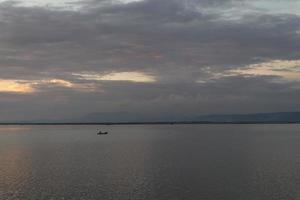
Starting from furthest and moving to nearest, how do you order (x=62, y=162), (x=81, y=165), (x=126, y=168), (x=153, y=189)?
(x=62, y=162)
(x=81, y=165)
(x=126, y=168)
(x=153, y=189)

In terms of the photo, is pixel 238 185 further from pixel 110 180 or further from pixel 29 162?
pixel 29 162

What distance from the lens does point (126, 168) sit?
290ft

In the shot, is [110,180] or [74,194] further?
[110,180]

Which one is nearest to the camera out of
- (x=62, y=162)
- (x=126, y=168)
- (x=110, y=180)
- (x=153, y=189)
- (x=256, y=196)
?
(x=256, y=196)

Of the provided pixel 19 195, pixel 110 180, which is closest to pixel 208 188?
pixel 110 180

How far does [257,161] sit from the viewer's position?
101m

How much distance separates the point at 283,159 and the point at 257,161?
338 inches

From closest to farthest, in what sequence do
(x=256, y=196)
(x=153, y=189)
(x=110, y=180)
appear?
(x=256, y=196) < (x=153, y=189) < (x=110, y=180)

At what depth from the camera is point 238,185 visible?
220ft

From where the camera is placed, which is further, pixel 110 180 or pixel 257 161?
pixel 257 161

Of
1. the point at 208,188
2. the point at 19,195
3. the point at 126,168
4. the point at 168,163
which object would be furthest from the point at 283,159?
the point at 19,195

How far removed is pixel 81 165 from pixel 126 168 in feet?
40.2

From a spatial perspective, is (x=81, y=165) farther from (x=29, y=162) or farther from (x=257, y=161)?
(x=257, y=161)

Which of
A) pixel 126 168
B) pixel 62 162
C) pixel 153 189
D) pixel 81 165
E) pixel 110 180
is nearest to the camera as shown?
pixel 153 189
